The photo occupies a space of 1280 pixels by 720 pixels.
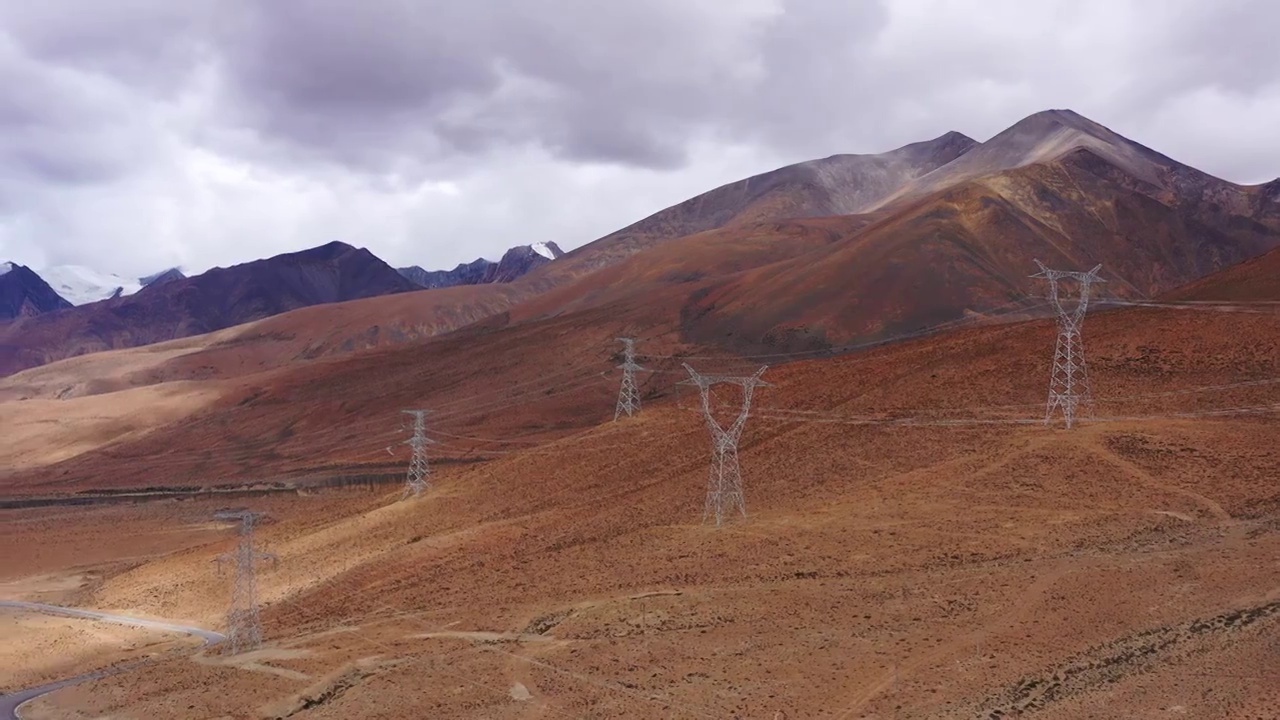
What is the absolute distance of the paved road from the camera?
3338 centimetres

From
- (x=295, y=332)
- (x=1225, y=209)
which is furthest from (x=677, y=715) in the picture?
(x=295, y=332)

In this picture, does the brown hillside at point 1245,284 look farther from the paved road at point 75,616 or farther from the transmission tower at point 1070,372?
the paved road at point 75,616

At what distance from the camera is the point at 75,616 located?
155ft

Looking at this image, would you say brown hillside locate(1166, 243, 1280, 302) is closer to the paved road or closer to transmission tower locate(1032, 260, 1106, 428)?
transmission tower locate(1032, 260, 1106, 428)

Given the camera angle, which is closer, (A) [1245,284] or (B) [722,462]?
(B) [722,462]

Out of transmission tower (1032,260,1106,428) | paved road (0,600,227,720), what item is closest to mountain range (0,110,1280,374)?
transmission tower (1032,260,1106,428)

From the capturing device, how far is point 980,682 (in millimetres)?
22719

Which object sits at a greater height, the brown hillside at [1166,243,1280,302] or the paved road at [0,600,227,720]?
the brown hillside at [1166,243,1280,302]

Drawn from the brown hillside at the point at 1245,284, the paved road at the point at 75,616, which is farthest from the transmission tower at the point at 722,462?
the brown hillside at the point at 1245,284

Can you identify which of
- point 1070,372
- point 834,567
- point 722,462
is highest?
point 1070,372

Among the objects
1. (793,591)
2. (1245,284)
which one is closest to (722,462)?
(793,591)

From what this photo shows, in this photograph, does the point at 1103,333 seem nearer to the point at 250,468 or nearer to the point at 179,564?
the point at 179,564

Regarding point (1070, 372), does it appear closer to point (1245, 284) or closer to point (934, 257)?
point (1245, 284)

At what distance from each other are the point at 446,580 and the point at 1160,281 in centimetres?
10737
